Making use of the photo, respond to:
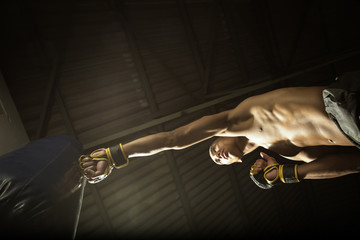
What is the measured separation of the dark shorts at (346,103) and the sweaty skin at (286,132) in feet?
0.96

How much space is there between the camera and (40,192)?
1.40 meters

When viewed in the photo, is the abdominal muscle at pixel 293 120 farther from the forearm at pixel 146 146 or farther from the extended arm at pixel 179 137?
the forearm at pixel 146 146

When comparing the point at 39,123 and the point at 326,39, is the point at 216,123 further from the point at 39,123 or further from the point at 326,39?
the point at 326,39

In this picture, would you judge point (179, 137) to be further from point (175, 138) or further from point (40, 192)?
point (40, 192)

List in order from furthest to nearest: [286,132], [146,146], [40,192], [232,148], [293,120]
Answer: [232,148]
[146,146]
[286,132]
[293,120]
[40,192]

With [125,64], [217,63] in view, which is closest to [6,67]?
[125,64]

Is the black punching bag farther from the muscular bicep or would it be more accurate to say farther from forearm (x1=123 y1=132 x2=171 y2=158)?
the muscular bicep

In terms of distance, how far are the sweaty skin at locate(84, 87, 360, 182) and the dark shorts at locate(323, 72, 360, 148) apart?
0.29 m

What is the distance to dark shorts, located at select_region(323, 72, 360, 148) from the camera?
1517 millimetres

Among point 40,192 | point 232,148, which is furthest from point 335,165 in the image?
point 40,192

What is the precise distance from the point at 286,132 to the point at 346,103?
91 cm

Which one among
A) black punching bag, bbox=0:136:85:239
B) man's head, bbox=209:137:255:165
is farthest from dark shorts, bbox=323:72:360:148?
black punching bag, bbox=0:136:85:239

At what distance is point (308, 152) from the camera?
2650mm

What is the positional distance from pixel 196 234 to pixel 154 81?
175 inches
